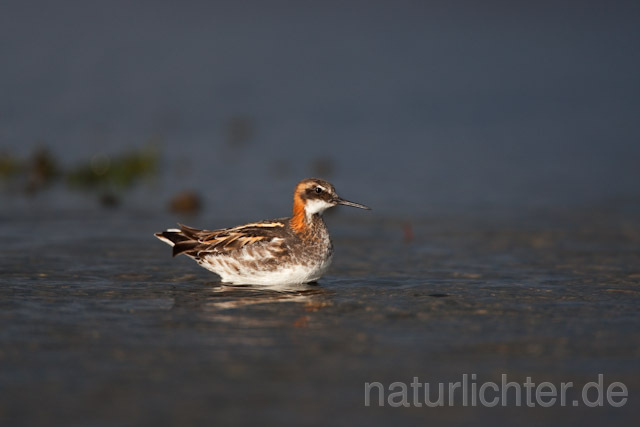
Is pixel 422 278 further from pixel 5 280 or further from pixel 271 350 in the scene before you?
pixel 5 280

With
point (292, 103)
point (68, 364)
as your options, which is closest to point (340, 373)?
point (68, 364)

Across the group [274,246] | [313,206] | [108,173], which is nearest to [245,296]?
[274,246]

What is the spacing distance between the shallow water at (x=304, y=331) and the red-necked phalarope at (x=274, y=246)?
27 cm

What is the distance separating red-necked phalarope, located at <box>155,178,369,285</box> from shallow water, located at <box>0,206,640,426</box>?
0.27m

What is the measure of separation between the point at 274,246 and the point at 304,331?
11.0 feet

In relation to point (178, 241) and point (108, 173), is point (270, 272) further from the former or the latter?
point (108, 173)

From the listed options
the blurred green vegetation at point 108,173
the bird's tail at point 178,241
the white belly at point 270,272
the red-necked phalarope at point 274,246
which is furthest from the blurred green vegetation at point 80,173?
the white belly at point 270,272

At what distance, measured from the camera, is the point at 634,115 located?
39562mm

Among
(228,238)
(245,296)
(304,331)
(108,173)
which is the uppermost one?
(108,173)

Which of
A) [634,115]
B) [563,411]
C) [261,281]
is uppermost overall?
[634,115]

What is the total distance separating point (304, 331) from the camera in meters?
10.0

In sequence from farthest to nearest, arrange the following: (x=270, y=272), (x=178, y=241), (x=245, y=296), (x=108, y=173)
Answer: (x=108, y=173) → (x=178, y=241) → (x=270, y=272) → (x=245, y=296)

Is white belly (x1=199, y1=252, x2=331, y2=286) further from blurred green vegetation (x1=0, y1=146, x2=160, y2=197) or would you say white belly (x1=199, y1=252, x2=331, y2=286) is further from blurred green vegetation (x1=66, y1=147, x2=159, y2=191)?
blurred green vegetation (x1=66, y1=147, x2=159, y2=191)

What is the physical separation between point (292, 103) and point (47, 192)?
19051mm
